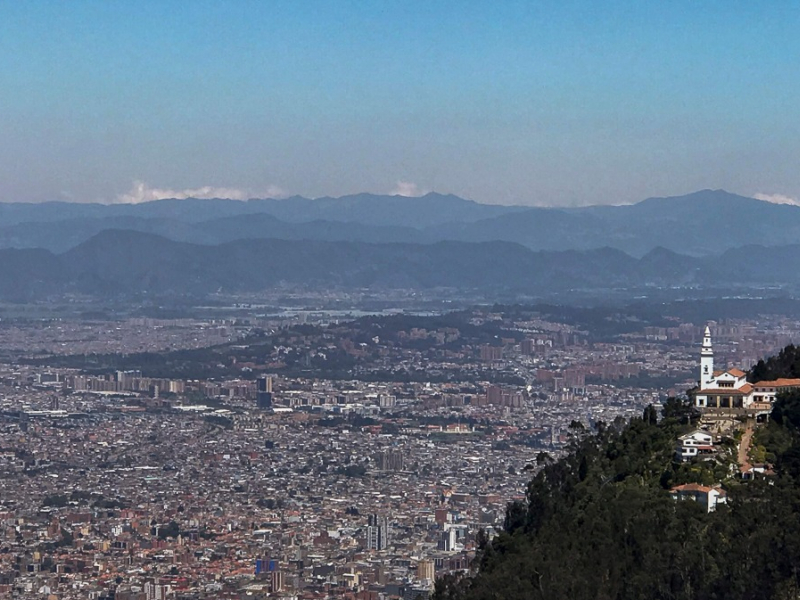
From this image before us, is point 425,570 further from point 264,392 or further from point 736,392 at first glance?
point 264,392

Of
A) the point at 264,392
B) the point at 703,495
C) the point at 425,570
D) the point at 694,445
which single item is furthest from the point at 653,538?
the point at 264,392

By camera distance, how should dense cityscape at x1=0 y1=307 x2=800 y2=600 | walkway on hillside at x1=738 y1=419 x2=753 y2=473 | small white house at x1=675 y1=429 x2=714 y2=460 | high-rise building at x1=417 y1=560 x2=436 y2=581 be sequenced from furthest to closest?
dense cityscape at x1=0 y1=307 x2=800 y2=600 < high-rise building at x1=417 y1=560 x2=436 y2=581 < small white house at x1=675 y1=429 x2=714 y2=460 < walkway on hillside at x1=738 y1=419 x2=753 y2=473

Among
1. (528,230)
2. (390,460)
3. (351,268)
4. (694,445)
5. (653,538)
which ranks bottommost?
(390,460)

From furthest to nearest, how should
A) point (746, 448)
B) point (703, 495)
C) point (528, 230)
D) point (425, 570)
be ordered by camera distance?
1. point (528, 230)
2. point (425, 570)
3. point (746, 448)
4. point (703, 495)

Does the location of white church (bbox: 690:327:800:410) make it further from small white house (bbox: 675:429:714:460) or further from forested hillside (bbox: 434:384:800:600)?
small white house (bbox: 675:429:714:460)

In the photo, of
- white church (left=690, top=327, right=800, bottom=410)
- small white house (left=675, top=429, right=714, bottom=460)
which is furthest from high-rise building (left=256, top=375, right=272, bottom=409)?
small white house (left=675, top=429, right=714, bottom=460)

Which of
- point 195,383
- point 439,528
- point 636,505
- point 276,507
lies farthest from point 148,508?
point 195,383
